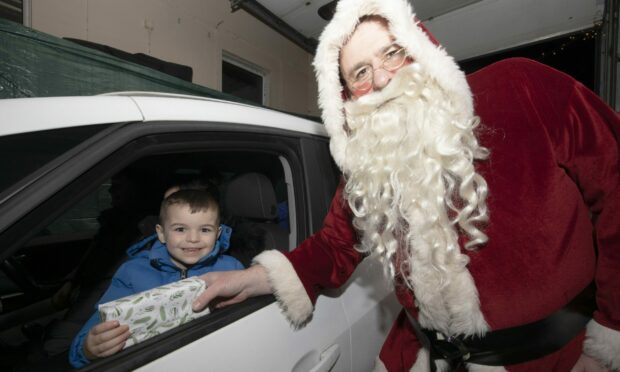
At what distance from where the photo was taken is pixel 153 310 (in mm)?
931

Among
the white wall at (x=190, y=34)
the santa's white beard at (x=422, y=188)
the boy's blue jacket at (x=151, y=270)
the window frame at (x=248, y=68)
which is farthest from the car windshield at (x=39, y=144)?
the window frame at (x=248, y=68)

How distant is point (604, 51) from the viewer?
452 centimetres

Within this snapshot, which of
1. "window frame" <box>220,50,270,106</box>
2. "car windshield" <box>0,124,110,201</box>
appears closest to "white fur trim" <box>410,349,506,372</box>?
"car windshield" <box>0,124,110,201</box>

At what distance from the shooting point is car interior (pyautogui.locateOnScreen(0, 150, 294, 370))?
63.0 inches

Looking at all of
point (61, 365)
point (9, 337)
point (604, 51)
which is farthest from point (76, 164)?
point (604, 51)

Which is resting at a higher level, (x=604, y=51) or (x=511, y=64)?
(x=604, y=51)

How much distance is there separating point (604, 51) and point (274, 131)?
5705 mm

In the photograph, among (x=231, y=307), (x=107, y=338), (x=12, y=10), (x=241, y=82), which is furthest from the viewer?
(x=241, y=82)

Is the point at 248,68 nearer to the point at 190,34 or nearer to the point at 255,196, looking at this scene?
the point at 190,34

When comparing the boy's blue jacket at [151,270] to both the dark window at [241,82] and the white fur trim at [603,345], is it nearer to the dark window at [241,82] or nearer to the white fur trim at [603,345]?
the white fur trim at [603,345]

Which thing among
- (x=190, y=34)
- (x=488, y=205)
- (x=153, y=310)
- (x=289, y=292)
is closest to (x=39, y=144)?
(x=153, y=310)

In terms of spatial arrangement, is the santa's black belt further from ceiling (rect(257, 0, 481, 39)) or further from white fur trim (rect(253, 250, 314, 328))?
ceiling (rect(257, 0, 481, 39))

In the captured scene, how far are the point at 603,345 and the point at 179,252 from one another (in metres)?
1.62

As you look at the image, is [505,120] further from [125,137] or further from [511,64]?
[125,137]
